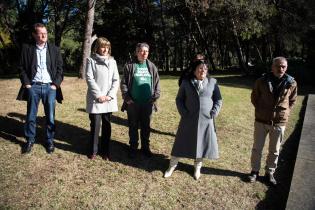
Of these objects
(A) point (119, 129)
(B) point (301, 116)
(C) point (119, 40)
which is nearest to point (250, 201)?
(A) point (119, 129)

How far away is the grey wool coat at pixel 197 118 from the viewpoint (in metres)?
5.11

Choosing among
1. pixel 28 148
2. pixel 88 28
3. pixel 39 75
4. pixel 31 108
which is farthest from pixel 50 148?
pixel 88 28

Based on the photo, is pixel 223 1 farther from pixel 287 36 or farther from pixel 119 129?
pixel 119 129

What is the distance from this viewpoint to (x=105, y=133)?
585cm

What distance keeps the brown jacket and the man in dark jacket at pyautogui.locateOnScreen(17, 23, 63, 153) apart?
342cm

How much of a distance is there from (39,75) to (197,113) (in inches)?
108

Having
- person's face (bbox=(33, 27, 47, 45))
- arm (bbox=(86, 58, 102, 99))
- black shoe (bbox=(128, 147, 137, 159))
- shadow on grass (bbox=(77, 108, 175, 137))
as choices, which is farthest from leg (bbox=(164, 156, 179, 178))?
person's face (bbox=(33, 27, 47, 45))

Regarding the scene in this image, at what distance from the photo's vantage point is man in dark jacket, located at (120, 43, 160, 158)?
5664mm

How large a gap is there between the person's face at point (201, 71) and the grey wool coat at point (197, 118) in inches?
4.5

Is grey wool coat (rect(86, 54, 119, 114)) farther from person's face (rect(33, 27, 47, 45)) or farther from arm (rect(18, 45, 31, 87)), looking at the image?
arm (rect(18, 45, 31, 87))

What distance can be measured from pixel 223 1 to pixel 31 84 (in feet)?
55.9

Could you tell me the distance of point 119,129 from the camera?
766cm

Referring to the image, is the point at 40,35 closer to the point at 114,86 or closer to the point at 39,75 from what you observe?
the point at 39,75

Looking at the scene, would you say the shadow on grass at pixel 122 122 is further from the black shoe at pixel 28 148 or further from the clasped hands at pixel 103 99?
the black shoe at pixel 28 148
